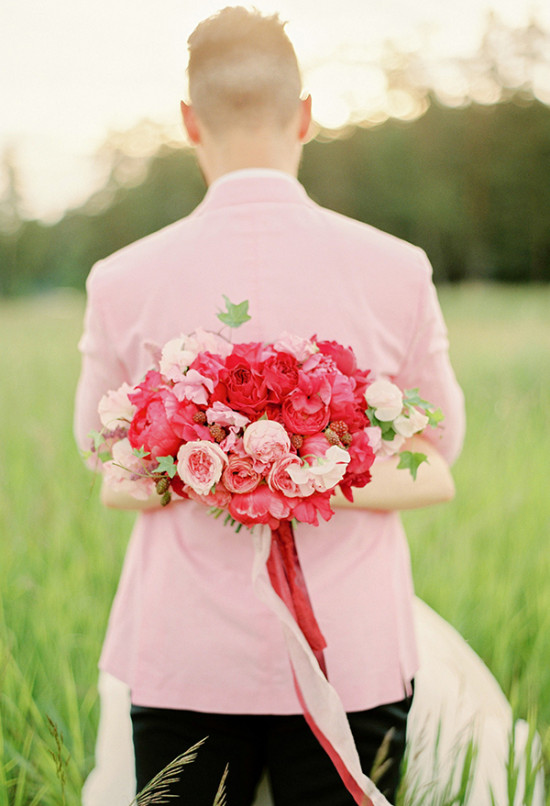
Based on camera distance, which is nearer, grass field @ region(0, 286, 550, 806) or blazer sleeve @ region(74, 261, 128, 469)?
blazer sleeve @ region(74, 261, 128, 469)

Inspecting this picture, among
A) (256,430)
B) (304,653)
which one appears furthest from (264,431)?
(304,653)

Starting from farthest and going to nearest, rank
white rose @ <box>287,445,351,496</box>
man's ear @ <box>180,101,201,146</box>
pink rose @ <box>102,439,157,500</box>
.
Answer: man's ear @ <box>180,101,201,146</box>, pink rose @ <box>102,439,157,500</box>, white rose @ <box>287,445,351,496</box>

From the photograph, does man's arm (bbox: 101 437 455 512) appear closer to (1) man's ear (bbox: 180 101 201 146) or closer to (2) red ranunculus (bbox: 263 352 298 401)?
(2) red ranunculus (bbox: 263 352 298 401)

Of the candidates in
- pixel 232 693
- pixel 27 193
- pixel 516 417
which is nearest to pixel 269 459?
pixel 232 693

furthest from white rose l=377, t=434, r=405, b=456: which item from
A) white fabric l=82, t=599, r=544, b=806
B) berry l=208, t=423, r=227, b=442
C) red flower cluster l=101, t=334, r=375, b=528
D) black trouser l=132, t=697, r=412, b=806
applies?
white fabric l=82, t=599, r=544, b=806

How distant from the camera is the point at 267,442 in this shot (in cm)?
116

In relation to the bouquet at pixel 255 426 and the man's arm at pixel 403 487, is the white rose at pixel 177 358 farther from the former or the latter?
the man's arm at pixel 403 487

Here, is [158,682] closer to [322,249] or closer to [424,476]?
[424,476]

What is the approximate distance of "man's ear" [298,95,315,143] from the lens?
4.85ft

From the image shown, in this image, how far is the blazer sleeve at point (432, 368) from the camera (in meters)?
1.43

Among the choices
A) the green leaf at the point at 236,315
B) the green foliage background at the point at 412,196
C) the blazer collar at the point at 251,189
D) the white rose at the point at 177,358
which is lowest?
the white rose at the point at 177,358

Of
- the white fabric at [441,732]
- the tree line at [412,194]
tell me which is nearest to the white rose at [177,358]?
the white fabric at [441,732]

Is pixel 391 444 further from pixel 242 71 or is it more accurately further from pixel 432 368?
pixel 242 71

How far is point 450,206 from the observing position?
21.2 m
